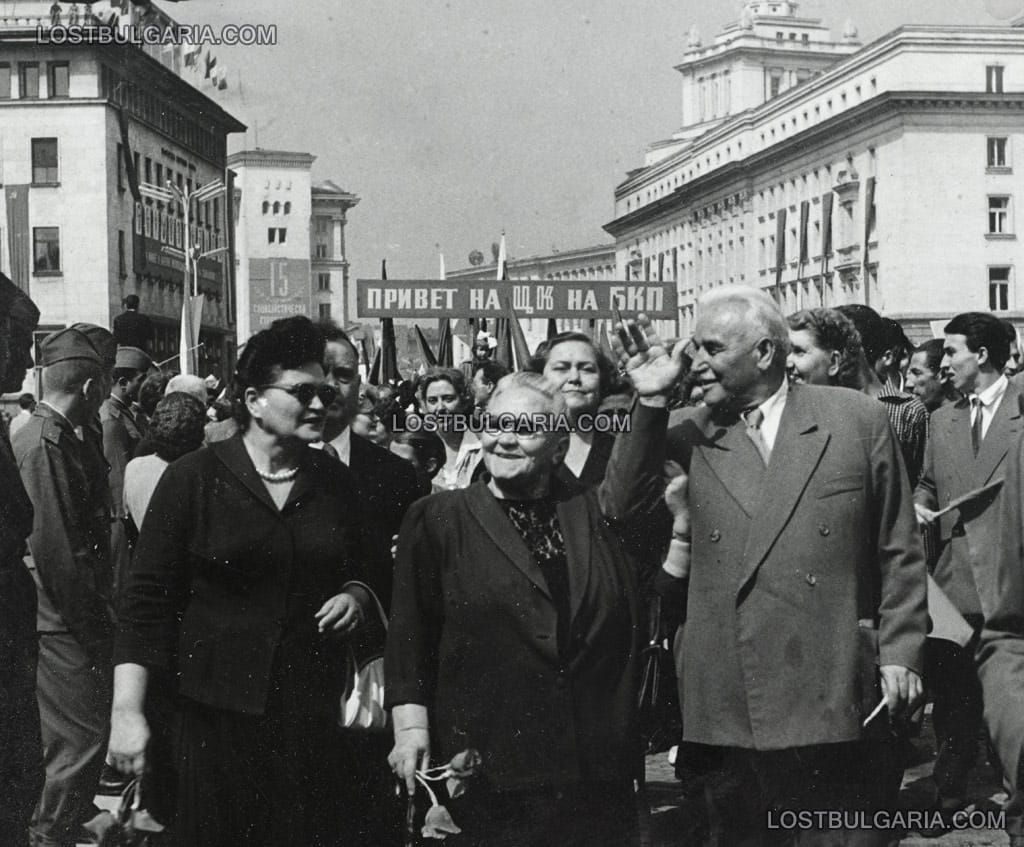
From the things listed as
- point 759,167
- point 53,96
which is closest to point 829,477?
point 53,96

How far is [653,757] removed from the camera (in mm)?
9516

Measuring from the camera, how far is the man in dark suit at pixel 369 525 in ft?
16.8

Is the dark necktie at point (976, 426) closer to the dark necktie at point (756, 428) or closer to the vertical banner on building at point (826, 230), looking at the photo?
the dark necktie at point (756, 428)

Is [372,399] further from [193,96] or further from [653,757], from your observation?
[193,96]

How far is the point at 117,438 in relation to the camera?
30.7 feet

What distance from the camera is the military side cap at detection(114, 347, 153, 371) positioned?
10.6 m

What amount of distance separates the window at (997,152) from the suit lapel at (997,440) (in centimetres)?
6329

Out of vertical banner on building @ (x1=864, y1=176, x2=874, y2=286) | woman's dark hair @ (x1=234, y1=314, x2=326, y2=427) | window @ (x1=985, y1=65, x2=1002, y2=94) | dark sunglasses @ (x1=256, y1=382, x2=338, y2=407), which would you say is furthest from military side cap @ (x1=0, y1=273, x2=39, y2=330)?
window @ (x1=985, y1=65, x2=1002, y2=94)

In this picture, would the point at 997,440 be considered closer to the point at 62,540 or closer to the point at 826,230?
the point at 62,540

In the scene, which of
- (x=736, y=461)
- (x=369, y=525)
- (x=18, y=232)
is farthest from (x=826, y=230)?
(x=736, y=461)

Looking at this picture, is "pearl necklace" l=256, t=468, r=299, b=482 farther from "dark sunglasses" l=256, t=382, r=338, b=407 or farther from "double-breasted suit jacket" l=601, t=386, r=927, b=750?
"double-breasted suit jacket" l=601, t=386, r=927, b=750

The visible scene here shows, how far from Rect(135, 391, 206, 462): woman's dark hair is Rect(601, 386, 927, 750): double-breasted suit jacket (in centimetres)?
275

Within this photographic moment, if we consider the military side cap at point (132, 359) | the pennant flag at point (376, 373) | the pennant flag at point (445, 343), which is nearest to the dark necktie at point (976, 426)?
the military side cap at point (132, 359)

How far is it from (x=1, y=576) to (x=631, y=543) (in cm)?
205
